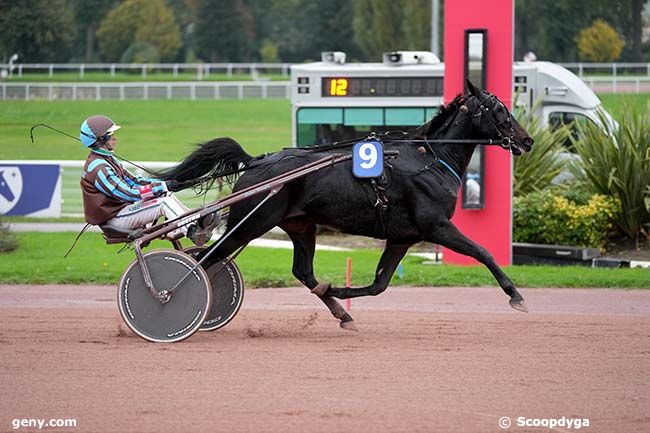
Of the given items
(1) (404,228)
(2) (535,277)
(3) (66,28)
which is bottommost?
(2) (535,277)

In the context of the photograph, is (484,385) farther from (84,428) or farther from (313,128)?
(313,128)

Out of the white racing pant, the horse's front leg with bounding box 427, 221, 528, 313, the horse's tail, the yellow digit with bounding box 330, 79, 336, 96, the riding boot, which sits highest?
the yellow digit with bounding box 330, 79, 336, 96

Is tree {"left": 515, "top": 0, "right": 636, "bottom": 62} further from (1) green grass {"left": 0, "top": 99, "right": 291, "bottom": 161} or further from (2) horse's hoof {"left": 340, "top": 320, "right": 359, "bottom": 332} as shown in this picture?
(2) horse's hoof {"left": 340, "top": 320, "right": 359, "bottom": 332}

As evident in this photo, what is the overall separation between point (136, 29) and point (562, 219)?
2108 centimetres

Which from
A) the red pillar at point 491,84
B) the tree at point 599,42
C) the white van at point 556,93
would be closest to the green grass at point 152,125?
the red pillar at point 491,84

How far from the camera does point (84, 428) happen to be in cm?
602

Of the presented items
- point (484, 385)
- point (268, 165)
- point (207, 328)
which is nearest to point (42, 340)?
point (207, 328)

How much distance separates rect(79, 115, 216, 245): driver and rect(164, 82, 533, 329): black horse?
488mm

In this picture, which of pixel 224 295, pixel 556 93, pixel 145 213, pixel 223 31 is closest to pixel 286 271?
pixel 224 295

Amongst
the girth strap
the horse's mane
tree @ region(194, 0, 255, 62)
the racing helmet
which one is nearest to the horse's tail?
the racing helmet

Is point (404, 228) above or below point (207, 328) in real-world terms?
above

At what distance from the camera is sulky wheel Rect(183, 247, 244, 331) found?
8.77 metres

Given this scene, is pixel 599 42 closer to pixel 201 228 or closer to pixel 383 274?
pixel 383 274

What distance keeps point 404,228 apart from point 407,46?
32.0m
